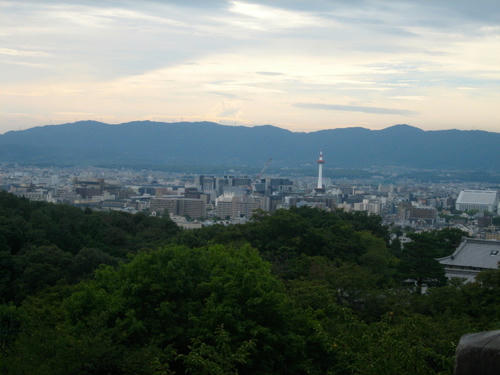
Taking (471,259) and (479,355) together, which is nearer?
(479,355)

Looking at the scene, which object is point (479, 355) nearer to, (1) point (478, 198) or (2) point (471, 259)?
(2) point (471, 259)

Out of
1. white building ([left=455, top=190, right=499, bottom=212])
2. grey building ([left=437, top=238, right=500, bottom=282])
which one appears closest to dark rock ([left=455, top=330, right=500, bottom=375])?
grey building ([left=437, top=238, right=500, bottom=282])

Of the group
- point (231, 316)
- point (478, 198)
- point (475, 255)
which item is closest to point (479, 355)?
point (231, 316)

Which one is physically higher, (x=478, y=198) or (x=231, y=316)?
(x=231, y=316)

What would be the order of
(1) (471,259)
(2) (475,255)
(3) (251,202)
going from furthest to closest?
(3) (251,202) → (2) (475,255) → (1) (471,259)

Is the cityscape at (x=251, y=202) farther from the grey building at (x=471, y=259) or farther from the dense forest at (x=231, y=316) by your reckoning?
the dense forest at (x=231, y=316)

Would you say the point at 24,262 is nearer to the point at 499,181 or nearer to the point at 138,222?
the point at 138,222

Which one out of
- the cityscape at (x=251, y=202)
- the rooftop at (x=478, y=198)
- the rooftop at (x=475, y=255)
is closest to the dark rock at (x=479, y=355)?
the rooftop at (x=475, y=255)

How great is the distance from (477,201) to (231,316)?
81.3 m

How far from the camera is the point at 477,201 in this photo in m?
83.4

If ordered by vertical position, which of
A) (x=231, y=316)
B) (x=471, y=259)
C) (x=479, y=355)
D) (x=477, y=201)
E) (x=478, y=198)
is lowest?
(x=477, y=201)

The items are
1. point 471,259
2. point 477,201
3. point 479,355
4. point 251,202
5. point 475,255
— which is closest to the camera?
point 479,355

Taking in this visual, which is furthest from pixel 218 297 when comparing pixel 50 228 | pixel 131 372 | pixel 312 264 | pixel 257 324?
pixel 50 228

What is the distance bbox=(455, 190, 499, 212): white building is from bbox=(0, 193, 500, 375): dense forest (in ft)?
227
